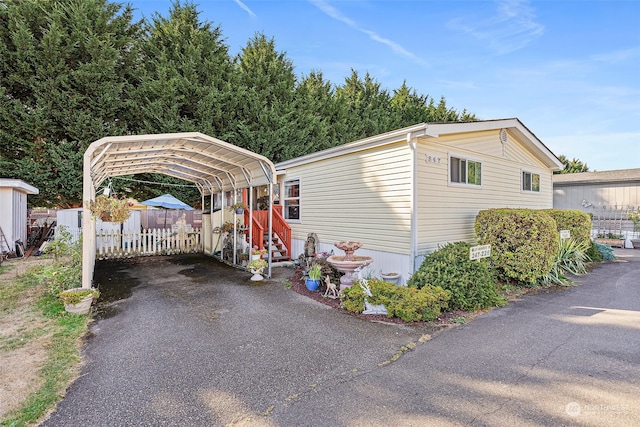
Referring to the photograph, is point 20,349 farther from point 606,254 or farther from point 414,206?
point 606,254

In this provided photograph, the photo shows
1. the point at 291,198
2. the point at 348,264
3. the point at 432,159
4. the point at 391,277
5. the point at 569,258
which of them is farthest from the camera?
the point at 291,198

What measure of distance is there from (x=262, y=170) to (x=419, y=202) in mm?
4057

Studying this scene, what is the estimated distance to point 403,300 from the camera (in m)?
5.01

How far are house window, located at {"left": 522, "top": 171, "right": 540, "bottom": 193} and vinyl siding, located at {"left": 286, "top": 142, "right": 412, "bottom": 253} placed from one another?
562 cm

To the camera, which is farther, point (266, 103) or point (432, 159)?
point (266, 103)

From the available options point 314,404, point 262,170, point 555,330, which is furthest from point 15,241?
point 555,330

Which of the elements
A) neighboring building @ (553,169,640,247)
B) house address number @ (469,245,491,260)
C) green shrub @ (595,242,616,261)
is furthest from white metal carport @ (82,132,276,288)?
neighboring building @ (553,169,640,247)

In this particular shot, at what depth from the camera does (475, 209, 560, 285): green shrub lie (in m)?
6.56

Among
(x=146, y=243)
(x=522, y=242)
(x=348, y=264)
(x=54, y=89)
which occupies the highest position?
(x=54, y=89)

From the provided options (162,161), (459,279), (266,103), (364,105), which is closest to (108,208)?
(162,161)

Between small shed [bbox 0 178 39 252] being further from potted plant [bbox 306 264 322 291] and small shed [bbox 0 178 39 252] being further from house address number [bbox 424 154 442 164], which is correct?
house address number [bbox 424 154 442 164]

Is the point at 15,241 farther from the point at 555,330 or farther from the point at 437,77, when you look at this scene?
the point at 437,77

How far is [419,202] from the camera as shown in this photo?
6723mm

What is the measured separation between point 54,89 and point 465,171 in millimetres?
15190
